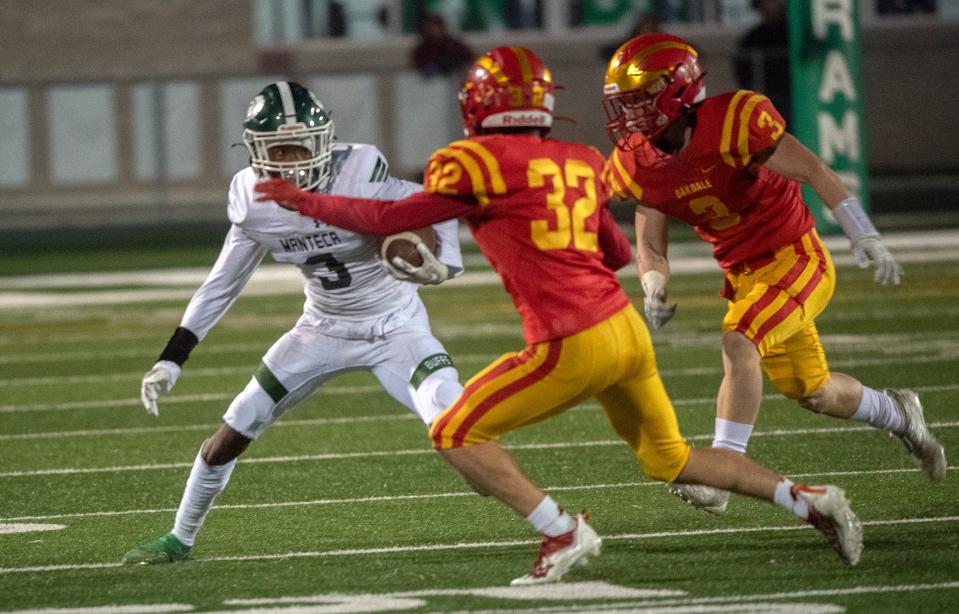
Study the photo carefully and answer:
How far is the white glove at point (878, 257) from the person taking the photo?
5.30 m

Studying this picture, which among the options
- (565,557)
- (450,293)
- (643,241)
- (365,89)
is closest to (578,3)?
(365,89)

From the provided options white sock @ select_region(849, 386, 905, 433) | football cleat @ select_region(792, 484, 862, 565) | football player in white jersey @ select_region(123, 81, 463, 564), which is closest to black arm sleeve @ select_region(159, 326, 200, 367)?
football player in white jersey @ select_region(123, 81, 463, 564)

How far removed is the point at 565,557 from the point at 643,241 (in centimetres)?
158

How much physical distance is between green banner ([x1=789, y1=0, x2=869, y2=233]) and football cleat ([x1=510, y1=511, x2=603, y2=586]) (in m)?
10.4

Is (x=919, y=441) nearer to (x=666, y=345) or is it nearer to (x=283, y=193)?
(x=283, y=193)

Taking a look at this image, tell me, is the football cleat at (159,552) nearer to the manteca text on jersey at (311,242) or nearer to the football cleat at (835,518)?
the manteca text on jersey at (311,242)

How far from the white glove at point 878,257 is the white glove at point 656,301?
589 millimetres

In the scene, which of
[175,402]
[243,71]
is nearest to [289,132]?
[175,402]

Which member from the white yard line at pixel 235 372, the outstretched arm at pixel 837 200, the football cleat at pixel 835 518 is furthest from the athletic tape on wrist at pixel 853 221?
the white yard line at pixel 235 372

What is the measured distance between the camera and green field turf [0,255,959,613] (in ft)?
15.0

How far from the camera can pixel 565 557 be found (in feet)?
14.9

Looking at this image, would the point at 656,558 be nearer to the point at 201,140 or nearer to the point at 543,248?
the point at 543,248

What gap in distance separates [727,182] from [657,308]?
471 millimetres

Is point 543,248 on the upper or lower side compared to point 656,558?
upper
